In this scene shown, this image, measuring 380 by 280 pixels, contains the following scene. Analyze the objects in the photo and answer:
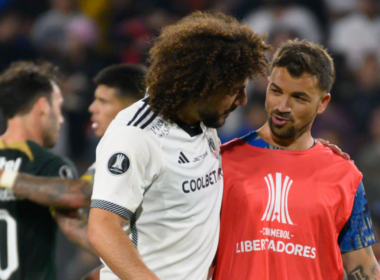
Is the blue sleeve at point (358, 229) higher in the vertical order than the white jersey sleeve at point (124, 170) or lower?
higher

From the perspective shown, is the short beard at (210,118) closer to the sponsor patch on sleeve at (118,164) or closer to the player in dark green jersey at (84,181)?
the sponsor patch on sleeve at (118,164)

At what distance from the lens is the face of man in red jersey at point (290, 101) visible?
2854mm

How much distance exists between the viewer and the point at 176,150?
2.47m

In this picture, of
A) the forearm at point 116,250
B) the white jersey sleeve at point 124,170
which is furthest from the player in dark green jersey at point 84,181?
the forearm at point 116,250

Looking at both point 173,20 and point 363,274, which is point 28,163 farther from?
point 173,20

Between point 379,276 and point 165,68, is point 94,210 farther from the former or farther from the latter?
point 379,276

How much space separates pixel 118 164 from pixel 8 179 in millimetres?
1497

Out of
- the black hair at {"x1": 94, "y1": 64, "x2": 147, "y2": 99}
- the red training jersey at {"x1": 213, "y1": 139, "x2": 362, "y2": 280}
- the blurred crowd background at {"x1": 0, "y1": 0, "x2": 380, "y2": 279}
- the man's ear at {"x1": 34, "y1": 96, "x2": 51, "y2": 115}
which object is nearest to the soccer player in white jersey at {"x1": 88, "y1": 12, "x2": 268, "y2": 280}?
the red training jersey at {"x1": 213, "y1": 139, "x2": 362, "y2": 280}

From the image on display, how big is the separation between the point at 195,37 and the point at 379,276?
1.68 m

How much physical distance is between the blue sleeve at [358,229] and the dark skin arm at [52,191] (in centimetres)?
168

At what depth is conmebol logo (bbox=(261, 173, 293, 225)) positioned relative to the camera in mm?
2824

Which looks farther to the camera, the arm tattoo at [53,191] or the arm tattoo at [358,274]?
the arm tattoo at [53,191]

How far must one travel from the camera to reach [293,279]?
9.11 feet

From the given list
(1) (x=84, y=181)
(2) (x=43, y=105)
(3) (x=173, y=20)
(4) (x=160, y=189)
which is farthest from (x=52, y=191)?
(3) (x=173, y=20)
